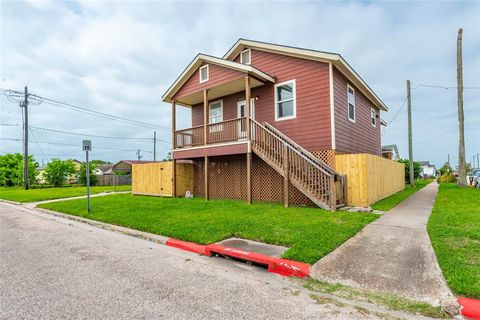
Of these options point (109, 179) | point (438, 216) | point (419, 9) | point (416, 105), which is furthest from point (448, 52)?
point (109, 179)

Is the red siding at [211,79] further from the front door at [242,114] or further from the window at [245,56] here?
the window at [245,56]

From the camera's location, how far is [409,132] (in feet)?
67.7

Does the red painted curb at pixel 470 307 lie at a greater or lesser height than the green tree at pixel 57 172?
lesser

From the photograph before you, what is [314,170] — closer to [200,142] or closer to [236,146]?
[236,146]

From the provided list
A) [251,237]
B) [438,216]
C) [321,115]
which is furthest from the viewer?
[321,115]

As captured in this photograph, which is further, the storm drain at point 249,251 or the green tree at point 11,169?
the green tree at point 11,169

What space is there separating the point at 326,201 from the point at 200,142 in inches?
280

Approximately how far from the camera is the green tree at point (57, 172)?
30281 mm

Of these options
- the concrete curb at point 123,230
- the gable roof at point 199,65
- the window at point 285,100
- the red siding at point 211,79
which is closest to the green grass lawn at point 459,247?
the concrete curb at point 123,230

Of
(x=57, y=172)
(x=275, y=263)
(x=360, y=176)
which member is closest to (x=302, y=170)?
(x=360, y=176)

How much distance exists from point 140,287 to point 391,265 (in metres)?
3.75

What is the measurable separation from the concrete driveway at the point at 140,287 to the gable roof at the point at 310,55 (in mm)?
8879

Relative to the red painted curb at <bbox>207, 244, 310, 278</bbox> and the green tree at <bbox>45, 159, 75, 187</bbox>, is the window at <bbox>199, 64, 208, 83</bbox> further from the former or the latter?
the green tree at <bbox>45, 159, 75, 187</bbox>

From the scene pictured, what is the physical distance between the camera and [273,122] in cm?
1197
